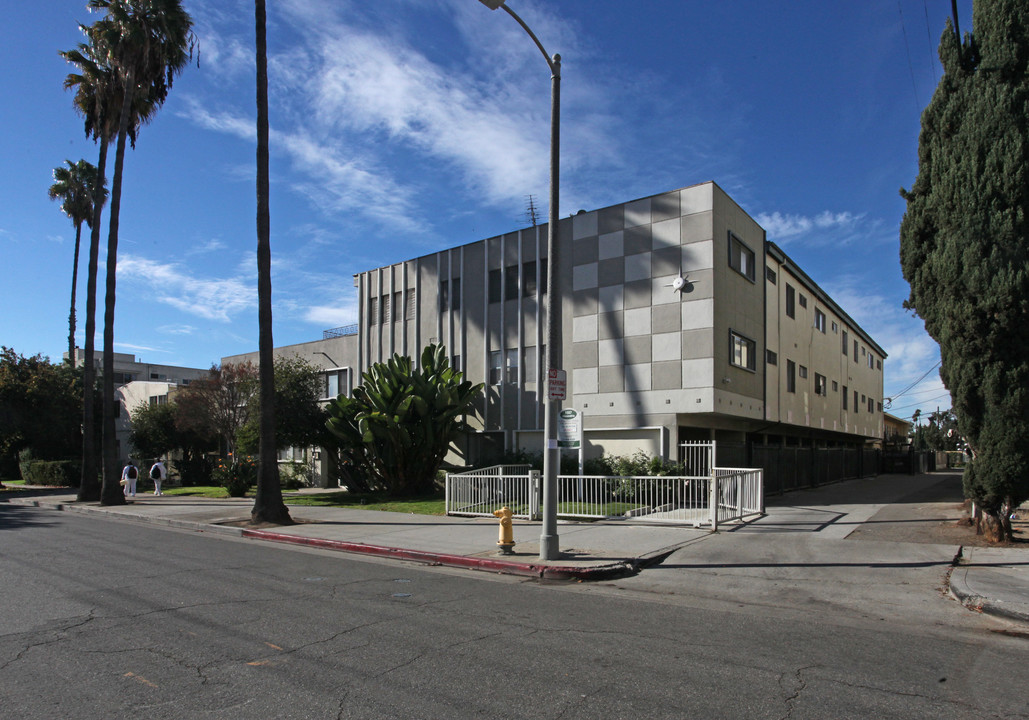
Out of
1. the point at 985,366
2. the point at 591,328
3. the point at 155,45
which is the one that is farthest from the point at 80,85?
the point at 985,366

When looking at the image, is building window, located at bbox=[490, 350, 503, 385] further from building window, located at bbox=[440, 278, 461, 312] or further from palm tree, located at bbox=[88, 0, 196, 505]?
palm tree, located at bbox=[88, 0, 196, 505]

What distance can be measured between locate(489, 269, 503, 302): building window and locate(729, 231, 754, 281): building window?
8.26 metres

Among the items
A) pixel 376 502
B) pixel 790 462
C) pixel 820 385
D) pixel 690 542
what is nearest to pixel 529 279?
pixel 376 502

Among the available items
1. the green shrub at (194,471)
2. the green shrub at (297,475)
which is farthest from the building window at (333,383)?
the green shrub at (194,471)

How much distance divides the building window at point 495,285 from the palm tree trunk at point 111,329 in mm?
12994

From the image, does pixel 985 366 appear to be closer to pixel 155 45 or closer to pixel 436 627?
pixel 436 627

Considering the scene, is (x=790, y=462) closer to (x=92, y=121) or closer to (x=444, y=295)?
(x=444, y=295)

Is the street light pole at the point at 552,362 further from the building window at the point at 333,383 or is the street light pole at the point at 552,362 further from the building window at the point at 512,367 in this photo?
the building window at the point at 333,383

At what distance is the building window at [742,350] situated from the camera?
854 inches

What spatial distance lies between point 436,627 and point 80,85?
27.3 metres

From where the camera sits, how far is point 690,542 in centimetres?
1246

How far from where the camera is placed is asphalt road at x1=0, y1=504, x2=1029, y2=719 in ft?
15.7

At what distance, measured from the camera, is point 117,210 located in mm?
24156

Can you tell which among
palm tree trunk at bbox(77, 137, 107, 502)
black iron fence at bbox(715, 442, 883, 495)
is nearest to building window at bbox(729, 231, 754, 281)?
black iron fence at bbox(715, 442, 883, 495)
